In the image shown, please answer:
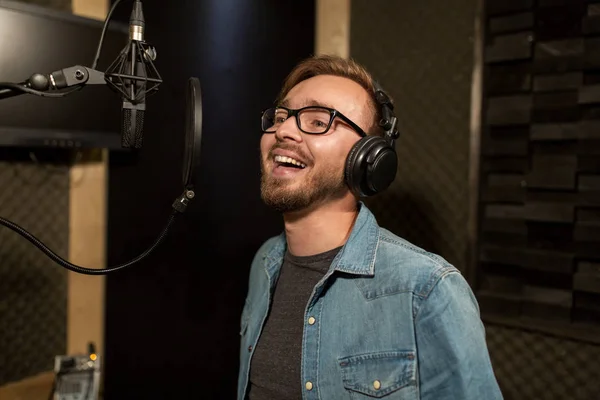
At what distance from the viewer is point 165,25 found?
2.04m

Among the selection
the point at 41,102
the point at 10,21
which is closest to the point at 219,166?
the point at 41,102

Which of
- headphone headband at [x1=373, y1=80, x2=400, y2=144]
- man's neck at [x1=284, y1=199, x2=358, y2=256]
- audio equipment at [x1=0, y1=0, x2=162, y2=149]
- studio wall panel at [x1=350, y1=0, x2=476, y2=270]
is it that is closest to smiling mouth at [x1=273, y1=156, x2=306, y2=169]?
man's neck at [x1=284, y1=199, x2=358, y2=256]

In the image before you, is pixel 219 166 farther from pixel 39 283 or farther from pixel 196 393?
pixel 196 393

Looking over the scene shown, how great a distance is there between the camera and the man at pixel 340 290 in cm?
123

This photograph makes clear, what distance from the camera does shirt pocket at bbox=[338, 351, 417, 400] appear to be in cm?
123

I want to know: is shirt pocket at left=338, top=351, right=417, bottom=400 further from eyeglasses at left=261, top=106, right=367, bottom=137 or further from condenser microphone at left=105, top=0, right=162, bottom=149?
condenser microphone at left=105, top=0, right=162, bottom=149

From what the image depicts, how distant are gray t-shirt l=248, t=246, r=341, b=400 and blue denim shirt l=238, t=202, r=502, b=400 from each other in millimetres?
52

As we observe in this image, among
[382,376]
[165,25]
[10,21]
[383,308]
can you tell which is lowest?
[382,376]

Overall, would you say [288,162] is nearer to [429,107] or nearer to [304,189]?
[304,189]

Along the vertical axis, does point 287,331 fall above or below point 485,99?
below

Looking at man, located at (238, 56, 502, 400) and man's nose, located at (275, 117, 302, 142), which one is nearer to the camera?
man, located at (238, 56, 502, 400)

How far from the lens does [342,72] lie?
1581 mm

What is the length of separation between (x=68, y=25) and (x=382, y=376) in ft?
4.73

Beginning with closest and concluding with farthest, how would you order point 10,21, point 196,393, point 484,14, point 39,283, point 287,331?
point 287,331
point 10,21
point 39,283
point 484,14
point 196,393
